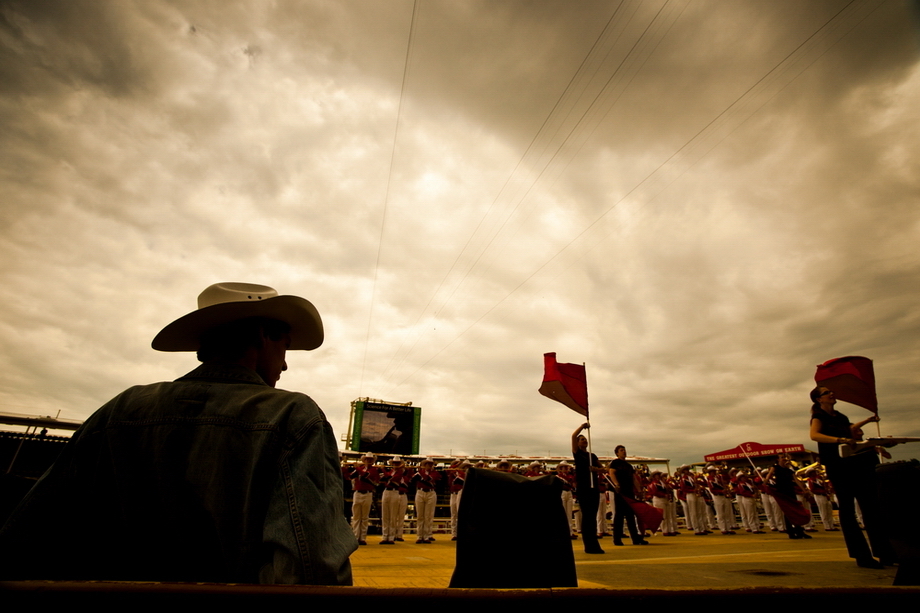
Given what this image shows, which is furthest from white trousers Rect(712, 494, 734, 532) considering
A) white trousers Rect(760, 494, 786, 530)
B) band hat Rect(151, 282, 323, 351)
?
band hat Rect(151, 282, 323, 351)

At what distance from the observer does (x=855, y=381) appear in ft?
21.3

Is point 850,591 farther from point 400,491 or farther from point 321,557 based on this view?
point 400,491

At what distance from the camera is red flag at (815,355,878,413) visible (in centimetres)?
644

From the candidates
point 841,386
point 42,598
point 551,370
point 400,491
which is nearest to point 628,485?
point 551,370

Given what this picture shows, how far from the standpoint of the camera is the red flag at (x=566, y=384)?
973cm

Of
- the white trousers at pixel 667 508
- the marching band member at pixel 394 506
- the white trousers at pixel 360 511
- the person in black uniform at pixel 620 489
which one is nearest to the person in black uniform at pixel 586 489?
the person in black uniform at pixel 620 489

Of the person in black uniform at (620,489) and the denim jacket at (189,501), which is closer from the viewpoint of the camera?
the denim jacket at (189,501)

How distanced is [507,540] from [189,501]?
100cm

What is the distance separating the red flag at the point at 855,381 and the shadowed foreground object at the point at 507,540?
7.51m

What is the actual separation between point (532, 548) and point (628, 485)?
934cm

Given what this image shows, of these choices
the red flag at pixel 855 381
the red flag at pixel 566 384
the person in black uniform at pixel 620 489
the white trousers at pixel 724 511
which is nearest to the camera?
the red flag at pixel 855 381

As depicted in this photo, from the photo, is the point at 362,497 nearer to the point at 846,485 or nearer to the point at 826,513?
the point at 846,485

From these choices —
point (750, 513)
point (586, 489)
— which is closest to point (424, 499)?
point (586, 489)

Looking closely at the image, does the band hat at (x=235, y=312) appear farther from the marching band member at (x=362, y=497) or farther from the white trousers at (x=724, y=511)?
the white trousers at (x=724, y=511)
